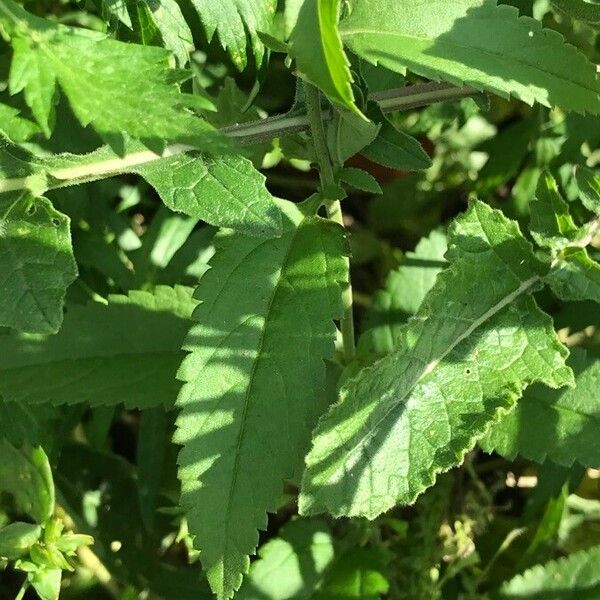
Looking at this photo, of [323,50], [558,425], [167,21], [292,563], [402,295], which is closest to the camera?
[323,50]

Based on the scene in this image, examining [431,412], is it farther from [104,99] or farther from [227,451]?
[104,99]

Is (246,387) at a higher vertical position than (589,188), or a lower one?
lower

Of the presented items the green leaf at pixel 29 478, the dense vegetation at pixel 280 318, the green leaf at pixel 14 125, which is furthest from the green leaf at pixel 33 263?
the green leaf at pixel 29 478

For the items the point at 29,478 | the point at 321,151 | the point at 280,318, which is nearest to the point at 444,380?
the point at 280,318

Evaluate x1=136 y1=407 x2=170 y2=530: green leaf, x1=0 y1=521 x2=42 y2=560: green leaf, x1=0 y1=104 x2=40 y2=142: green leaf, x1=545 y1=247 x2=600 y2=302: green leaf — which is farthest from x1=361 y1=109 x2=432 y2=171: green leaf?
x1=0 y1=521 x2=42 y2=560: green leaf

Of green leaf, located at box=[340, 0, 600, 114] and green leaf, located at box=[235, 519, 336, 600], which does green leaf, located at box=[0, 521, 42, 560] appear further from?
green leaf, located at box=[340, 0, 600, 114]

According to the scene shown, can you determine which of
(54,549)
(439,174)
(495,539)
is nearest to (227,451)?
(54,549)

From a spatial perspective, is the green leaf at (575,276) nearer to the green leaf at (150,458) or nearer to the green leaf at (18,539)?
the green leaf at (150,458)

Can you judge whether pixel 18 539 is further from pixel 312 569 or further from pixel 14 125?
pixel 14 125
